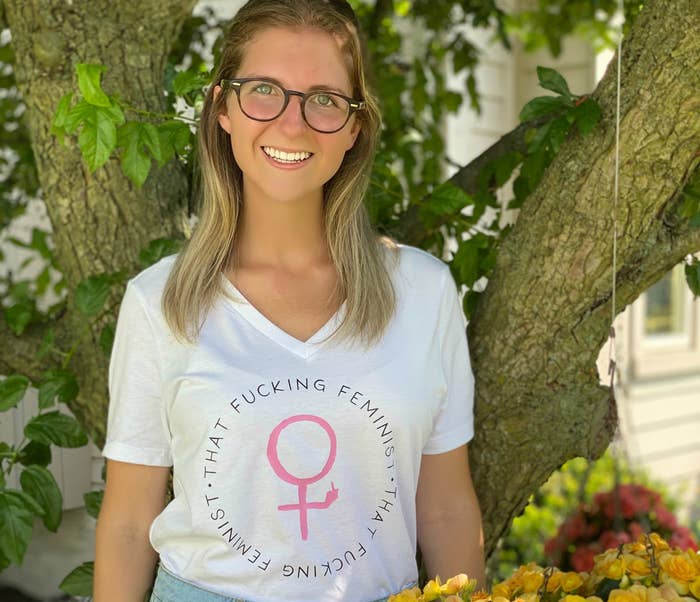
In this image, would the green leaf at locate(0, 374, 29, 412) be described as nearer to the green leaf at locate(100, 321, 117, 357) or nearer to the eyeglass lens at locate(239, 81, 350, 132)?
the green leaf at locate(100, 321, 117, 357)

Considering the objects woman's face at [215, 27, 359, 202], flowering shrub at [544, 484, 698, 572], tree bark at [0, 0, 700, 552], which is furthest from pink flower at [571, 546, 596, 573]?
woman's face at [215, 27, 359, 202]

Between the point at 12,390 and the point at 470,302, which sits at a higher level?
the point at 470,302

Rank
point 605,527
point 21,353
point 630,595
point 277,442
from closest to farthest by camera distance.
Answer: point 630,595, point 277,442, point 21,353, point 605,527

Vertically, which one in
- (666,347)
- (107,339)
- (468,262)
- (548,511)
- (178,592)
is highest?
(468,262)

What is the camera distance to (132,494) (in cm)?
164

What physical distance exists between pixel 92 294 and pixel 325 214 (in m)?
0.48

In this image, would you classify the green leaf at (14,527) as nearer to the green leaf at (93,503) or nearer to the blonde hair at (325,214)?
the green leaf at (93,503)

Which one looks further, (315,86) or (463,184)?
(463,184)

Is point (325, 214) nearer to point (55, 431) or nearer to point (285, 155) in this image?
point (285, 155)

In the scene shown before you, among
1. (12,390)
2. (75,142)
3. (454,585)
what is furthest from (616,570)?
(75,142)

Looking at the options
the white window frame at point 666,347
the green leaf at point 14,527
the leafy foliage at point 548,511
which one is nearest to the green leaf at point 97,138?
the green leaf at point 14,527

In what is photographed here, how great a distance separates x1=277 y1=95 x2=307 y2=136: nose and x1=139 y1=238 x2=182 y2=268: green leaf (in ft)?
1.43

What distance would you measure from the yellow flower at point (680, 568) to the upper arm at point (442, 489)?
1.27 ft

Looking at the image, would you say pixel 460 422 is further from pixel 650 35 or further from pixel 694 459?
pixel 694 459
